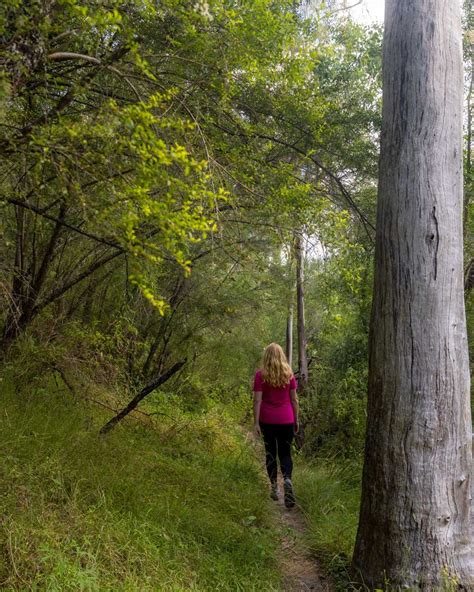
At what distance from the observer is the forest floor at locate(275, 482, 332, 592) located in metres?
4.22

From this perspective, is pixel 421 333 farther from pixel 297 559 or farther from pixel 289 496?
pixel 289 496

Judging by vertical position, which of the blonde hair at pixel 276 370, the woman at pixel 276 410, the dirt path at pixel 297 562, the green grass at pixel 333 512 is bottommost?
the dirt path at pixel 297 562

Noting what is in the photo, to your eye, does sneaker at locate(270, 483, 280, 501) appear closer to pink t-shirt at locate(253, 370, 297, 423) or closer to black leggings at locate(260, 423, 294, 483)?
black leggings at locate(260, 423, 294, 483)

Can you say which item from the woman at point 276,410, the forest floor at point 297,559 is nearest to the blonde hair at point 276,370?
the woman at point 276,410

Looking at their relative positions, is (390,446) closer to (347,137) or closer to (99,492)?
(99,492)

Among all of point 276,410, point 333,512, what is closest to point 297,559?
point 333,512

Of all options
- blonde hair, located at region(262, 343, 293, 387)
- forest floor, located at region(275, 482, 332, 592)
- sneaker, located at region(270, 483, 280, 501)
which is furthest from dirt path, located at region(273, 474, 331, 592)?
blonde hair, located at region(262, 343, 293, 387)

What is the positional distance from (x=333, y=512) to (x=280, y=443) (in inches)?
35.7

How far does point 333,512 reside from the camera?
5.56m

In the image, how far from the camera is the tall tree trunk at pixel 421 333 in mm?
3648

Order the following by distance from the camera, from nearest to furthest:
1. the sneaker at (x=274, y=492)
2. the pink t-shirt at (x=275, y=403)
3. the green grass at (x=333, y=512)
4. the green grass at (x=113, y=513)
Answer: the green grass at (x=113, y=513) → the green grass at (x=333, y=512) → the pink t-shirt at (x=275, y=403) → the sneaker at (x=274, y=492)

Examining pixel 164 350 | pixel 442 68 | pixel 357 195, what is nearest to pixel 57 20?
pixel 442 68

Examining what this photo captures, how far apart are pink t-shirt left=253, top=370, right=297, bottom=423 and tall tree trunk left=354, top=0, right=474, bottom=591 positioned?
192 centimetres

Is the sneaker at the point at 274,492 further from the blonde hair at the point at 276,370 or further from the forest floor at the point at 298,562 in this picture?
the blonde hair at the point at 276,370
